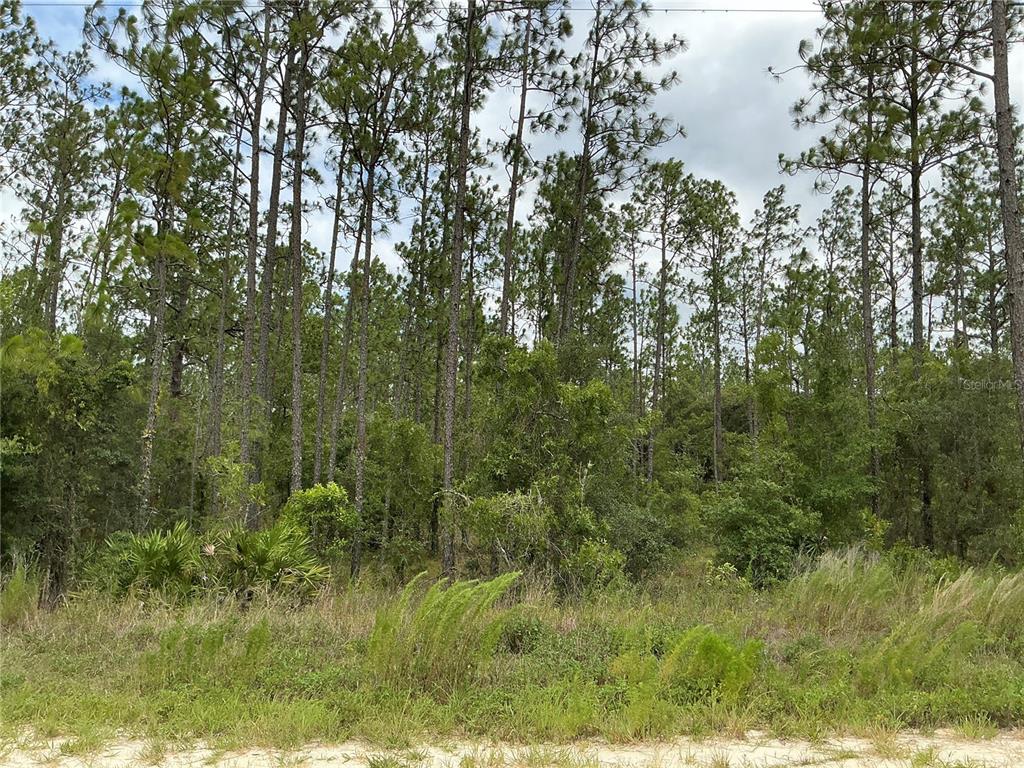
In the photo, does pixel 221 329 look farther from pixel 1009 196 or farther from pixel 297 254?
pixel 1009 196

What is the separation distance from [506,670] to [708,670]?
5.73 ft

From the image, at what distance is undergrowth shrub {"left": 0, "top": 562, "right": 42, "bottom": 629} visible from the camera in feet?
24.1

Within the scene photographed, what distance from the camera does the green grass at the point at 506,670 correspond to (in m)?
4.55

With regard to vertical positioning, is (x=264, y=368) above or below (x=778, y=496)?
above

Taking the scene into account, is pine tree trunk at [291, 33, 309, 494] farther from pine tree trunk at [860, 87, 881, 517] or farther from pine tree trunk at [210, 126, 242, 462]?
pine tree trunk at [860, 87, 881, 517]

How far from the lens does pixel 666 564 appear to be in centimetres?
1158

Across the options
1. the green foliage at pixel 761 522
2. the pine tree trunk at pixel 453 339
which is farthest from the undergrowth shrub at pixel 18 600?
the green foliage at pixel 761 522

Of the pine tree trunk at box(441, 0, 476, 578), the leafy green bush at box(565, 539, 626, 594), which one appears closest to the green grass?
the leafy green bush at box(565, 539, 626, 594)

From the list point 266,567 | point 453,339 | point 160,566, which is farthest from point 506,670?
point 453,339

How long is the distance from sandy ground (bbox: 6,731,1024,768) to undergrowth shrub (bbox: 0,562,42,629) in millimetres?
4054

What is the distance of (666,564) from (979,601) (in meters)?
4.93

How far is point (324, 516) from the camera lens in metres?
12.3

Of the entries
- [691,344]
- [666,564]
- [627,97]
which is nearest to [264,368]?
[666,564]

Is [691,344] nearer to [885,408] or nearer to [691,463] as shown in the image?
[691,463]
